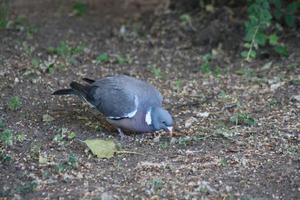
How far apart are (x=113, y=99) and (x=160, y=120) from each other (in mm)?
492

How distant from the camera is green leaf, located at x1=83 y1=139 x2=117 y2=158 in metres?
5.50

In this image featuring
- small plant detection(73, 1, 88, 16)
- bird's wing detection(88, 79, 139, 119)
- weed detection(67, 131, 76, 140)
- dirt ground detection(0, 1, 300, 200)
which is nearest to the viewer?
dirt ground detection(0, 1, 300, 200)

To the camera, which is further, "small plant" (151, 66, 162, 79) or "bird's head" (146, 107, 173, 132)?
"small plant" (151, 66, 162, 79)

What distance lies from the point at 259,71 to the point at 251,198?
10.5 ft

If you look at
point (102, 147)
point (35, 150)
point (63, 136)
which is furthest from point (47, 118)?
point (102, 147)

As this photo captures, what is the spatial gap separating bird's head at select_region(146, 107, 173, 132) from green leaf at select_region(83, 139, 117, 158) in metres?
0.48

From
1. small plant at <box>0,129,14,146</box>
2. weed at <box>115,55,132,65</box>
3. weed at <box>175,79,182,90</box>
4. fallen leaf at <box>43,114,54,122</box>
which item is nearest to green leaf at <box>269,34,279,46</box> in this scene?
weed at <box>175,79,182,90</box>

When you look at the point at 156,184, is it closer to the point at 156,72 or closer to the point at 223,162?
the point at 223,162

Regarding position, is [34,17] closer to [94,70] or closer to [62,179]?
[94,70]

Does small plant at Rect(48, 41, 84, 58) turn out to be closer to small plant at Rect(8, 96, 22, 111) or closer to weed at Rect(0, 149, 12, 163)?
small plant at Rect(8, 96, 22, 111)

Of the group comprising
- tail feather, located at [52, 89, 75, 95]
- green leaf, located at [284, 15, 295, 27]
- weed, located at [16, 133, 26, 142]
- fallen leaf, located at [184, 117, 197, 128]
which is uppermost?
green leaf, located at [284, 15, 295, 27]

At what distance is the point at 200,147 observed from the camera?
572cm

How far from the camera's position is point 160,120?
589cm

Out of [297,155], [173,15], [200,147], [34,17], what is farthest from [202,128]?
[34,17]
